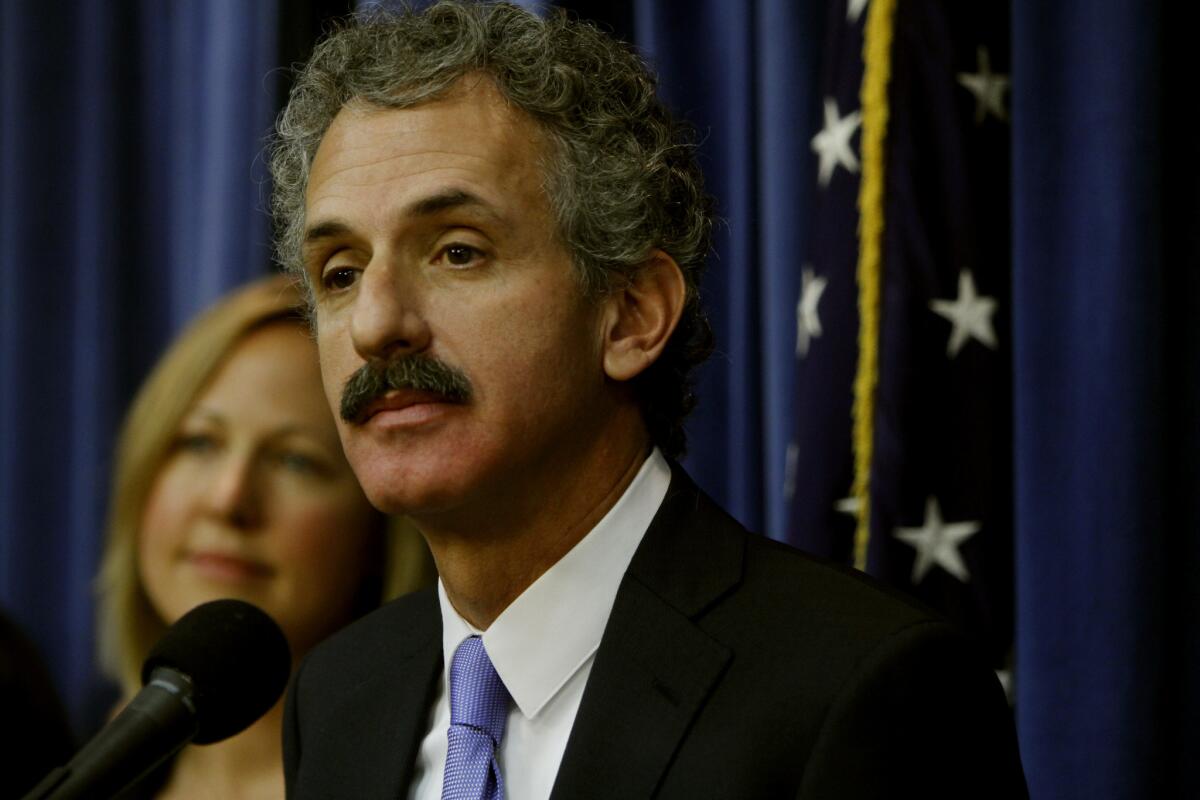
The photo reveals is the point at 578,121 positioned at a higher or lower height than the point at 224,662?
higher

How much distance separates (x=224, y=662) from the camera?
1.48m

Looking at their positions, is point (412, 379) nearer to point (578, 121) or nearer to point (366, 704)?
point (578, 121)

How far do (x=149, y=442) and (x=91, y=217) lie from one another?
771mm

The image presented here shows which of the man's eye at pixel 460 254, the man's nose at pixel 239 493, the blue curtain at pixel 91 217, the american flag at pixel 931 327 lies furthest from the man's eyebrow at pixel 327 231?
the blue curtain at pixel 91 217

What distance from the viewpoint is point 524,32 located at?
1.90 m

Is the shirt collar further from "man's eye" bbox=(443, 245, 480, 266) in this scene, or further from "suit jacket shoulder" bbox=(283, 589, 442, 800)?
"man's eye" bbox=(443, 245, 480, 266)

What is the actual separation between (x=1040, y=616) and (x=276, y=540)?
1.48 metres

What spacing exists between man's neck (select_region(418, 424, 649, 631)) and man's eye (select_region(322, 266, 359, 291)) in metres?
0.33

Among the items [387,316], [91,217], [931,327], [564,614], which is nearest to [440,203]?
[387,316]

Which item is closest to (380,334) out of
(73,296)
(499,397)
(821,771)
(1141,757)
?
(499,397)

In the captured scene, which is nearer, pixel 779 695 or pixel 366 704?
pixel 779 695

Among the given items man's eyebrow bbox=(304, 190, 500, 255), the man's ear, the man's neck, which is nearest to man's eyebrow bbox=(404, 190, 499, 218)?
man's eyebrow bbox=(304, 190, 500, 255)

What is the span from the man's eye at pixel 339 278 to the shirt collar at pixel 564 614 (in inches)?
17.9

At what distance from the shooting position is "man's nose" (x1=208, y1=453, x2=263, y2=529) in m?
2.79
